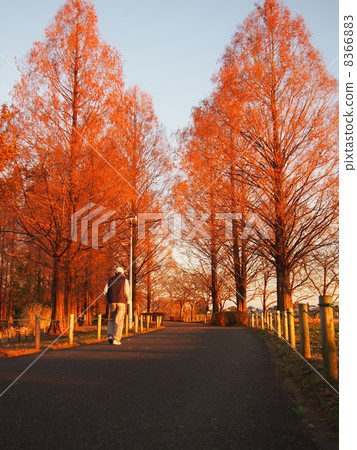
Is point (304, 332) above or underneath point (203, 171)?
underneath

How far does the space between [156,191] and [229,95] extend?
428 inches

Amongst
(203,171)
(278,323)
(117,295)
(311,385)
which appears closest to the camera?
(311,385)

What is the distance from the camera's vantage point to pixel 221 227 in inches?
661

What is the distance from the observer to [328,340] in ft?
17.7

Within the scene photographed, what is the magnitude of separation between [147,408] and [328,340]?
234 centimetres

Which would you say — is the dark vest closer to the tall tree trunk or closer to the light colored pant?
the light colored pant

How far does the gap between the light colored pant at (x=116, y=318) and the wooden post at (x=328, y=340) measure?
6.62m

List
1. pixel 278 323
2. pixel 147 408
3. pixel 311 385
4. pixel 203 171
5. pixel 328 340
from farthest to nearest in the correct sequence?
pixel 203 171
pixel 278 323
pixel 311 385
pixel 328 340
pixel 147 408

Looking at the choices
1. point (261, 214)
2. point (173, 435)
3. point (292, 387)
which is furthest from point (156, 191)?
point (173, 435)

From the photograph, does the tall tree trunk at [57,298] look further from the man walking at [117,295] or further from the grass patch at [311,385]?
the grass patch at [311,385]

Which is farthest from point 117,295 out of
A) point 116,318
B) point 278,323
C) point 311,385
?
point 311,385

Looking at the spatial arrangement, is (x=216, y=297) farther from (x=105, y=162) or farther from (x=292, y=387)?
(x=292, y=387)

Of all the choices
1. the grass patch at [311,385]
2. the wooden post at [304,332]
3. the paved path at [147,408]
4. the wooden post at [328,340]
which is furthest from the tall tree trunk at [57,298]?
the wooden post at [328,340]

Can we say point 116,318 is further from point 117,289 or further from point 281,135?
point 281,135
